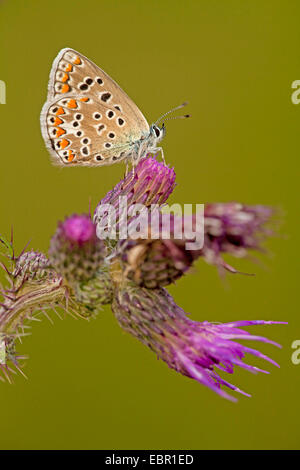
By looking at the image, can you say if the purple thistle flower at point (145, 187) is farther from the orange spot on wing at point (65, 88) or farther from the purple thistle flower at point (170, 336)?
the orange spot on wing at point (65, 88)

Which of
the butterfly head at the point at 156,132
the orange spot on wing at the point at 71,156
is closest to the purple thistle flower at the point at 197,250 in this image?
the orange spot on wing at the point at 71,156

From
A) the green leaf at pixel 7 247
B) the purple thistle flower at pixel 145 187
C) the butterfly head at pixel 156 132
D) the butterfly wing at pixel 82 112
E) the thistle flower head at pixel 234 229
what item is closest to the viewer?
the thistle flower head at pixel 234 229

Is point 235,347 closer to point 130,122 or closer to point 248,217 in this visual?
point 248,217

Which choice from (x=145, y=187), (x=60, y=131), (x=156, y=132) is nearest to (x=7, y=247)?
(x=145, y=187)

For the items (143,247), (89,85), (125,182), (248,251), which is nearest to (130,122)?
(89,85)

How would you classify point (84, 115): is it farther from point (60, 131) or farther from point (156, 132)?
point (156, 132)

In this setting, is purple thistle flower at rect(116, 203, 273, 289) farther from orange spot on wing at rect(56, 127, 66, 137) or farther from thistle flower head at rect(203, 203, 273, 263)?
orange spot on wing at rect(56, 127, 66, 137)
